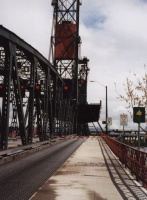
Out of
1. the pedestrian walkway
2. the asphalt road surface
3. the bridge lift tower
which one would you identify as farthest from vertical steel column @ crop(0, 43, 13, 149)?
the bridge lift tower

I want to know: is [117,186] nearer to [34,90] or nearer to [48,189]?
[48,189]

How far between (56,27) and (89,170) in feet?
175

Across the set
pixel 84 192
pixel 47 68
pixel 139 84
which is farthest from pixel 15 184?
pixel 47 68

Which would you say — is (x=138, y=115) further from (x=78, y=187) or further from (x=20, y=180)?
(x=20, y=180)

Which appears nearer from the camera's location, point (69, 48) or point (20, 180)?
point (20, 180)

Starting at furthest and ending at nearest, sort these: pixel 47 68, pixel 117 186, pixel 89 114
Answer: pixel 89 114, pixel 47 68, pixel 117 186

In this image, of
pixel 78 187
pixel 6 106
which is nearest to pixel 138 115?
pixel 78 187

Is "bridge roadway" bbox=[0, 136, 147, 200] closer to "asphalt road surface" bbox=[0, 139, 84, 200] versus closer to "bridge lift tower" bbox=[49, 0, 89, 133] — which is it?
"asphalt road surface" bbox=[0, 139, 84, 200]

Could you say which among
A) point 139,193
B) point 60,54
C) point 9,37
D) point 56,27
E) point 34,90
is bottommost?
point 139,193

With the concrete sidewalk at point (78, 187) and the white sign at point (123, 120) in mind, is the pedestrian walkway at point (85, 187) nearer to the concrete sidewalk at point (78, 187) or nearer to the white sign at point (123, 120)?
the concrete sidewalk at point (78, 187)

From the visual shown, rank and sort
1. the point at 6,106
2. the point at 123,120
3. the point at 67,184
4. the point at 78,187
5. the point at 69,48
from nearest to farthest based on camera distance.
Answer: the point at 78,187 < the point at 67,184 < the point at 6,106 < the point at 123,120 < the point at 69,48

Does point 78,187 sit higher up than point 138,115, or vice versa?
point 138,115

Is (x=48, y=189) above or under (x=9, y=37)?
under

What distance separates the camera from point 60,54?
67625 millimetres
